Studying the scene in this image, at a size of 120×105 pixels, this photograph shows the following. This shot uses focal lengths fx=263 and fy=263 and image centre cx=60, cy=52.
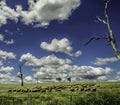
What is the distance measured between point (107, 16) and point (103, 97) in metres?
8.20

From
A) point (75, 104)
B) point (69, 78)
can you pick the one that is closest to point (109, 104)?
point (75, 104)

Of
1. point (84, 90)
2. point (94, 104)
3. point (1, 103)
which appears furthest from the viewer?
point (84, 90)

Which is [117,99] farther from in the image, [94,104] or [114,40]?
[114,40]

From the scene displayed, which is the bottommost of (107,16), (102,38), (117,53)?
(117,53)

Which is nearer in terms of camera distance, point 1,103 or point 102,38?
point 102,38

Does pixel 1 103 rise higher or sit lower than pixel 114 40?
lower

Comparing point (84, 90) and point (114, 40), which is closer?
point (114, 40)

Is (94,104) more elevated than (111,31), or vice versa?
(111,31)

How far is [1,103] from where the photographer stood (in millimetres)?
29062

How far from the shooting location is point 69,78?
172m

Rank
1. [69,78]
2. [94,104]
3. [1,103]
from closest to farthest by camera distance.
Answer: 1. [94,104]
2. [1,103]
3. [69,78]

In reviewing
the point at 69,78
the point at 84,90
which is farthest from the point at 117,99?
the point at 69,78

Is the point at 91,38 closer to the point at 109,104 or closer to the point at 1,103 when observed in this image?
the point at 109,104

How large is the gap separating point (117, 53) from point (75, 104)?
6.56 meters
